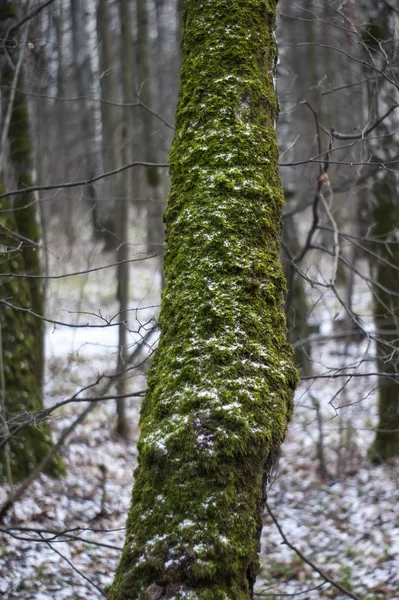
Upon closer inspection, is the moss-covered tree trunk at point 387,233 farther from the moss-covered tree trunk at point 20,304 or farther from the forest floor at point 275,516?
the moss-covered tree trunk at point 20,304

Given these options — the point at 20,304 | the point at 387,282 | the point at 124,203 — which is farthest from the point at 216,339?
the point at 124,203

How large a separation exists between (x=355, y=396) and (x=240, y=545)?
7922 millimetres

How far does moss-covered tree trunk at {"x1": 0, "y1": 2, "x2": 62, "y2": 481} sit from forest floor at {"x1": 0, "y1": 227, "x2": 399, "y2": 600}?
14.7 inches

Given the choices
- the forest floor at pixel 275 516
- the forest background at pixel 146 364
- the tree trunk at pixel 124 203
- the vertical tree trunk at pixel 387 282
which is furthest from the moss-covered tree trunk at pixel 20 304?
the vertical tree trunk at pixel 387 282

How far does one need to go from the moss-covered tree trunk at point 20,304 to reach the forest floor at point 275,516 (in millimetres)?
375

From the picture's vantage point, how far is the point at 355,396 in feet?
29.6

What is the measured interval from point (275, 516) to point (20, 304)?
12.2 feet

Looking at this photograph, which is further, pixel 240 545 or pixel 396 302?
pixel 396 302

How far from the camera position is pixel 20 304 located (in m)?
5.57

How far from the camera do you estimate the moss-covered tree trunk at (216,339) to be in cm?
165

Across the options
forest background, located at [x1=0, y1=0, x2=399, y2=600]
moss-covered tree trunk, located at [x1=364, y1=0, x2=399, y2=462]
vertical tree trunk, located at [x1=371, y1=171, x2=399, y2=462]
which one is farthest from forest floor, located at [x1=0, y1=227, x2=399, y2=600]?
moss-covered tree trunk, located at [x1=364, y1=0, x2=399, y2=462]

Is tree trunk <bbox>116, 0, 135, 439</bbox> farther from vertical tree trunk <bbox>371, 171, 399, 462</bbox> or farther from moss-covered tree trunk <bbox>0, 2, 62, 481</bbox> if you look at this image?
vertical tree trunk <bbox>371, 171, 399, 462</bbox>

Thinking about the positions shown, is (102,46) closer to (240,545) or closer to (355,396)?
(355,396)

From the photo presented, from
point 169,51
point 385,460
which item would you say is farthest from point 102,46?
point 169,51
